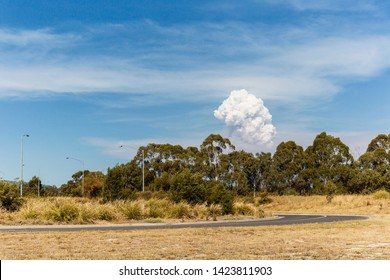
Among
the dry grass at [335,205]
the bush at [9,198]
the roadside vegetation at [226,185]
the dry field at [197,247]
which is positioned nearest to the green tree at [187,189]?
the roadside vegetation at [226,185]

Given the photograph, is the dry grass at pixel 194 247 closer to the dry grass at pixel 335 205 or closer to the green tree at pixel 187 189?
the green tree at pixel 187 189

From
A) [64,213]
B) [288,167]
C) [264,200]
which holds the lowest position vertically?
[264,200]

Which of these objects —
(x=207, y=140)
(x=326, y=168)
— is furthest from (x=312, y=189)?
(x=207, y=140)

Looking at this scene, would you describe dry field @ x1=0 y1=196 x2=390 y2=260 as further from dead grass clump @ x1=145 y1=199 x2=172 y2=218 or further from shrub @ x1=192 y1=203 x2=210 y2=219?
shrub @ x1=192 y1=203 x2=210 y2=219

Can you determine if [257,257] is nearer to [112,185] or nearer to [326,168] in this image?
[112,185]

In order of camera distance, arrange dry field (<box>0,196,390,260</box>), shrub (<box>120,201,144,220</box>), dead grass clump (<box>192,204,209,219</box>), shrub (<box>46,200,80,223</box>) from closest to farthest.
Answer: dry field (<box>0,196,390,260</box>)
shrub (<box>46,200,80,223</box>)
shrub (<box>120,201,144,220</box>)
dead grass clump (<box>192,204,209,219</box>)

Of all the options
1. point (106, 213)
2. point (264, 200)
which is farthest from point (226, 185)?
point (106, 213)

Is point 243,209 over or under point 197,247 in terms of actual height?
under

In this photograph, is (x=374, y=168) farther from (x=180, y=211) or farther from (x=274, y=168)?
(x=180, y=211)

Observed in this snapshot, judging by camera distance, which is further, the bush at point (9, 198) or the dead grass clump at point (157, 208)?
the dead grass clump at point (157, 208)

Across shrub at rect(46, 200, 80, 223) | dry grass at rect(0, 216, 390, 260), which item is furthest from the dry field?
shrub at rect(46, 200, 80, 223)

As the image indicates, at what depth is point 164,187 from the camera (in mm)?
88250

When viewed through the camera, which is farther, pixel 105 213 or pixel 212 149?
pixel 212 149

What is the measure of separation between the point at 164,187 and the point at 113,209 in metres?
55.0
